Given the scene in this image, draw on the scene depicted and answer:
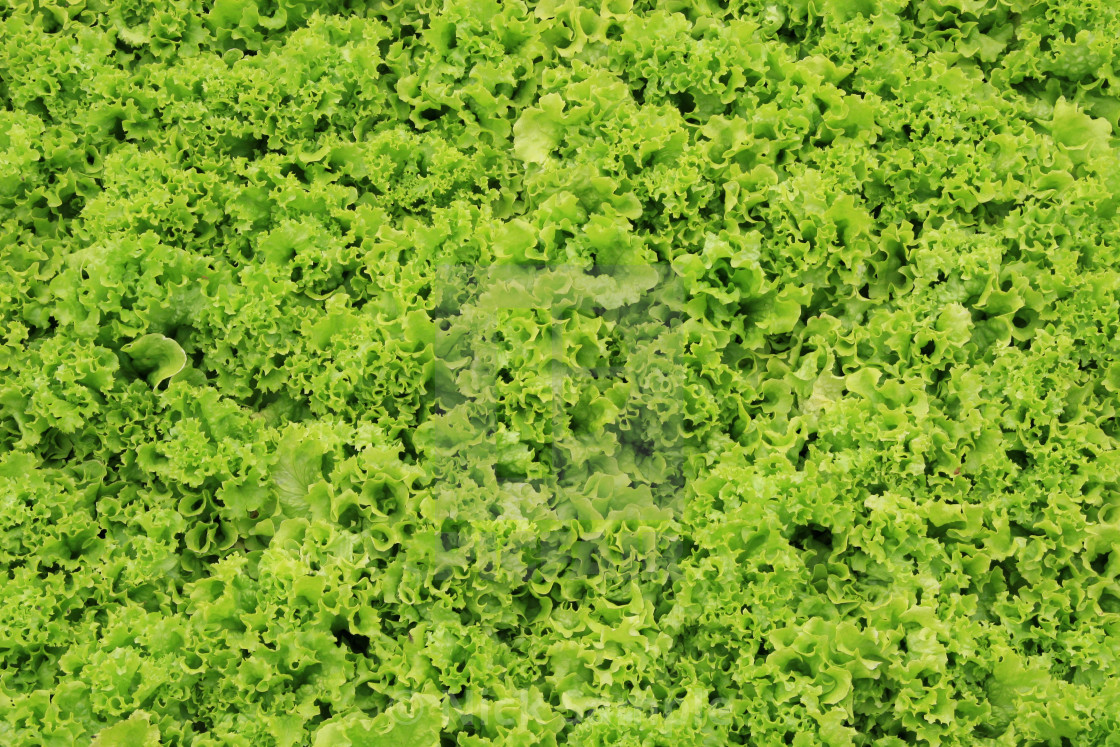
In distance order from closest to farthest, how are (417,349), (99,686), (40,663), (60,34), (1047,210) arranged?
(99,686), (40,663), (417,349), (1047,210), (60,34)

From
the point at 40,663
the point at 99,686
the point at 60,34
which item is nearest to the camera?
the point at 99,686

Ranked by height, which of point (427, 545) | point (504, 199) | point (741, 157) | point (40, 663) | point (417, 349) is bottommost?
point (40, 663)

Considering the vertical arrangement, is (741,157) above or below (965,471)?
above

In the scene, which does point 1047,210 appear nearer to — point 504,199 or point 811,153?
point 811,153

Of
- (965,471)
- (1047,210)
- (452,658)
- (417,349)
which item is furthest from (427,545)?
(1047,210)

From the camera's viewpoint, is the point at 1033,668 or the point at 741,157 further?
the point at 741,157

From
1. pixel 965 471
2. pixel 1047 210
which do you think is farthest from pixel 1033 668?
pixel 1047 210
